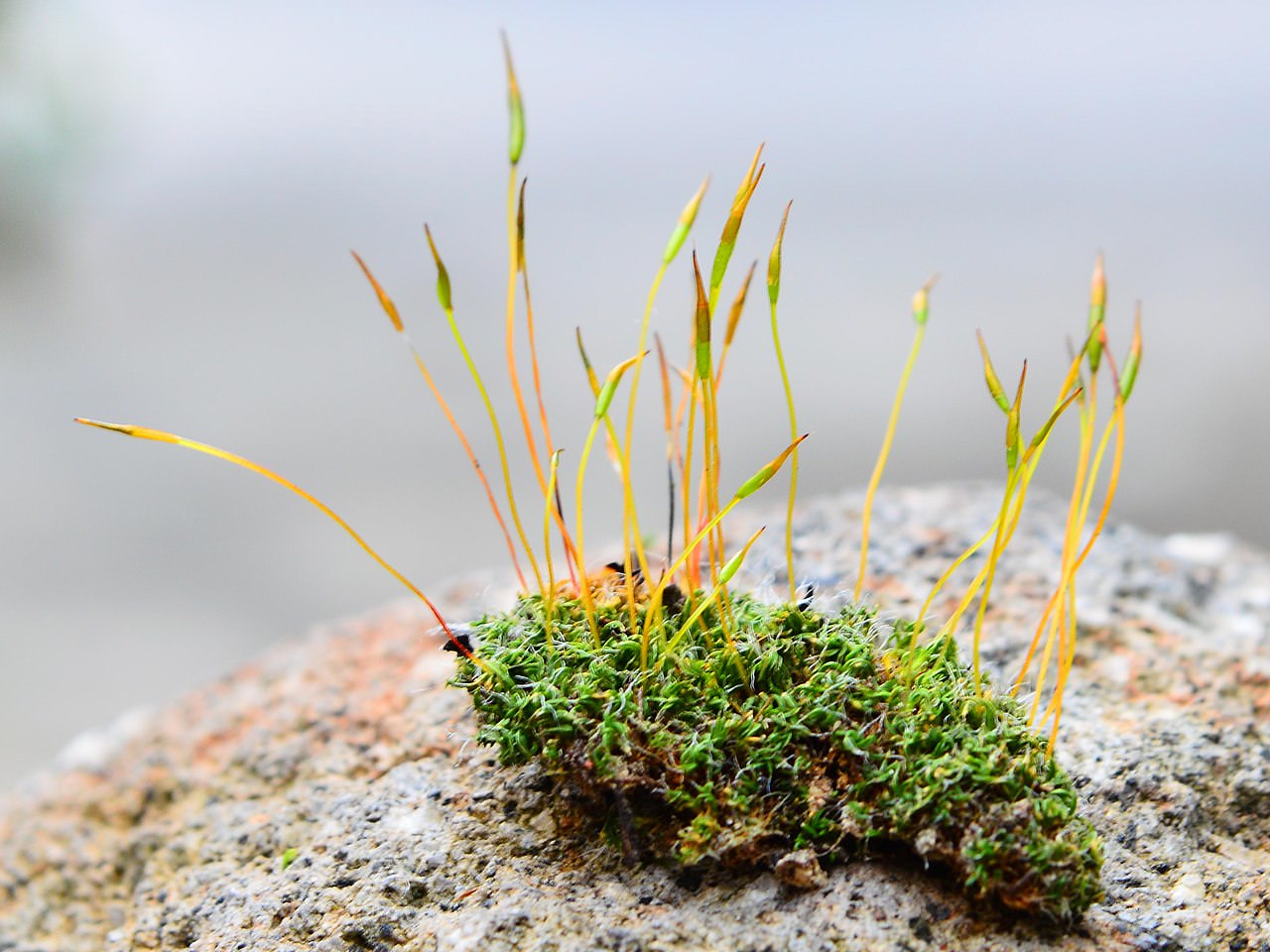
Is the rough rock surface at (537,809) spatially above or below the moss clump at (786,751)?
below

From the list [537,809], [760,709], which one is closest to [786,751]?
[760,709]

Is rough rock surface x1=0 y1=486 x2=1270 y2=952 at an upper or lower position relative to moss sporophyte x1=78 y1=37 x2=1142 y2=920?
lower

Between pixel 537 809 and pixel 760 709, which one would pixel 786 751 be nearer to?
pixel 760 709

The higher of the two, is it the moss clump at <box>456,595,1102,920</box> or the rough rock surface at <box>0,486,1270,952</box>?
the moss clump at <box>456,595,1102,920</box>
